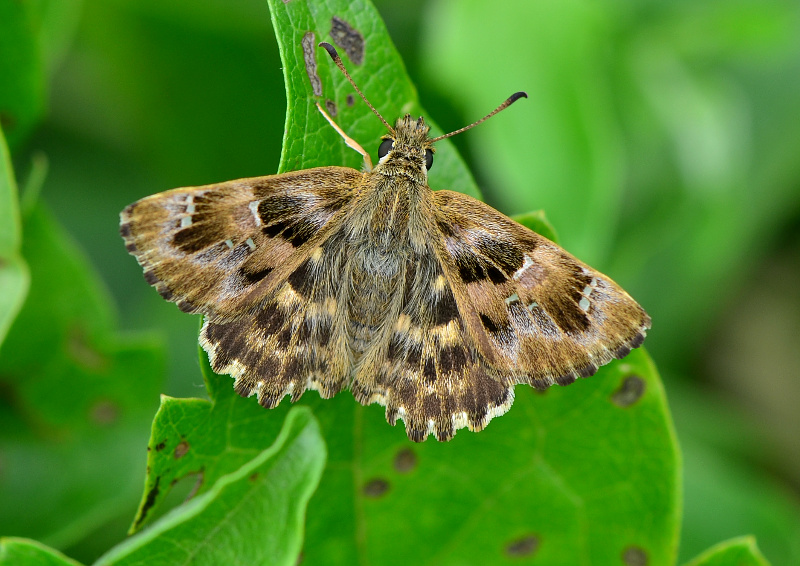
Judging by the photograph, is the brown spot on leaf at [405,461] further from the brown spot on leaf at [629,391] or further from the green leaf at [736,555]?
the green leaf at [736,555]

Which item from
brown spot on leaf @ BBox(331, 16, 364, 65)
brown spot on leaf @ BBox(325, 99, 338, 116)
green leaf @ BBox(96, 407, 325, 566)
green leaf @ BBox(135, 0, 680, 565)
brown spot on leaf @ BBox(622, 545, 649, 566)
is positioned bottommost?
brown spot on leaf @ BBox(622, 545, 649, 566)

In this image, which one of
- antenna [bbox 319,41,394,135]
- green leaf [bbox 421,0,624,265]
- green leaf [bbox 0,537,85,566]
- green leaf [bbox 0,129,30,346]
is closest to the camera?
green leaf [bbox 0,537,85,566]

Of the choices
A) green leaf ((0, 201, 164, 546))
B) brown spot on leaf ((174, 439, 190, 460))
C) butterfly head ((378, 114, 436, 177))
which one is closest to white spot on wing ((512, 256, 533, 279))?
butterfly head ((378, 114, 436, 177))

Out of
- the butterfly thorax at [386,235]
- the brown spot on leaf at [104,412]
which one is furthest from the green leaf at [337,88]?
the brown spot on leaf at [104,412]

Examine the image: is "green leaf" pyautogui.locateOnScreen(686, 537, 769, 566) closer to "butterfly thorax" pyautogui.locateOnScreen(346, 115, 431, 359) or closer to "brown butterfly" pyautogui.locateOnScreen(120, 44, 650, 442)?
"brown butterfly" pyautogui.locateOnScreen(120, 44, 650, 442)

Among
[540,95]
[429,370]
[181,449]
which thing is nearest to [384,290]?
[429,370]

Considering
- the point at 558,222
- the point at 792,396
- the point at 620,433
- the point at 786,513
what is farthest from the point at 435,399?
the point at 792,396

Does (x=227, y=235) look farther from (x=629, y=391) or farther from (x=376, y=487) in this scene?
(x=629, y=391)
